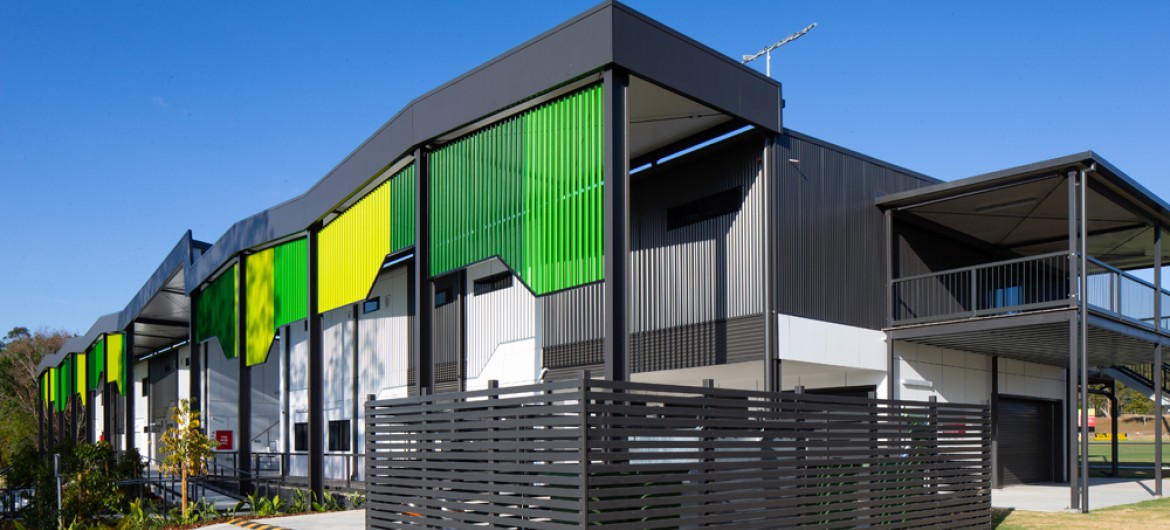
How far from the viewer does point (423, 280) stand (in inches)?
512

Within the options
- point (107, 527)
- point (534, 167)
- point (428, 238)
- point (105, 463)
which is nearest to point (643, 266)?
point (428, 238)

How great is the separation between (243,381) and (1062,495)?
15.8 metres

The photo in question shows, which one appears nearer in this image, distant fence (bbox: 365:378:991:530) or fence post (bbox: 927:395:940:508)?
distant fence (bbox: 365:378:991:530)

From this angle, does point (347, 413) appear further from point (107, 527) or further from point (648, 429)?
point (648, 429)

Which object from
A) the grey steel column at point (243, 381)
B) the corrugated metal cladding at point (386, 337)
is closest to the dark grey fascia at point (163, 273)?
the grey steel column at point (243, 381)

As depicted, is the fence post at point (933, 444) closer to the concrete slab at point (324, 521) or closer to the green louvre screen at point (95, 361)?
the concrete slab at point (324, 521)

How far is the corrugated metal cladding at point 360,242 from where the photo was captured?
14656 mm

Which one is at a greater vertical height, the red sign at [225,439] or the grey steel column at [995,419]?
the grey steel column at [995,419]

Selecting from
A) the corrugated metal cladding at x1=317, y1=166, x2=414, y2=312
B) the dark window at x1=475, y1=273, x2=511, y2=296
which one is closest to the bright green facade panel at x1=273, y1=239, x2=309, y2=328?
the corrugated metal cladding at x1=317, y1=166, x2=414, y2=312

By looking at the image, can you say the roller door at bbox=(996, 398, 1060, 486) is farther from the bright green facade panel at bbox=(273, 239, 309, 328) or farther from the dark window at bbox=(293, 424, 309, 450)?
the dark window at bbox=(293, 424, 309, 450)

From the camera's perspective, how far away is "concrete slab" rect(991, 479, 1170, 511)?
16.5m

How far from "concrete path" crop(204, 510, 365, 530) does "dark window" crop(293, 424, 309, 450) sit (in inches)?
564

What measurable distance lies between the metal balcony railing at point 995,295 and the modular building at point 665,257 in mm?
80

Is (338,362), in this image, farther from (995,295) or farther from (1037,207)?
(1037,207)
